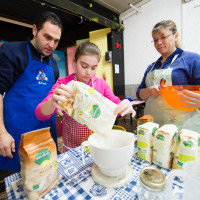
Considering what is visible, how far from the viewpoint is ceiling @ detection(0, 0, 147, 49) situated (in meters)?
2.30

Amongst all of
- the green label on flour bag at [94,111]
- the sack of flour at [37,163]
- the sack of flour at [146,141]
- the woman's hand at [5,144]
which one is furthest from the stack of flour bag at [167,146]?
the woman's hand at [5,144]

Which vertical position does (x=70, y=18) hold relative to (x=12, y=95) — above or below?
above

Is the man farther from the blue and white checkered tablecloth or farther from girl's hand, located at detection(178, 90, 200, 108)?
girl's hand, located at detection(178, 90, 200, 108)

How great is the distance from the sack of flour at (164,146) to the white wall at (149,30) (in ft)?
8.63

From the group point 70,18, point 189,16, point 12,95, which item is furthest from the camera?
point 70,18

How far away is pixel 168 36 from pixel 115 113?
962 millimetres

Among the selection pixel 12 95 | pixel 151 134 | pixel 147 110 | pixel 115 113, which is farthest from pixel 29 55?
pixel 147 110

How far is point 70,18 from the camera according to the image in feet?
9.98

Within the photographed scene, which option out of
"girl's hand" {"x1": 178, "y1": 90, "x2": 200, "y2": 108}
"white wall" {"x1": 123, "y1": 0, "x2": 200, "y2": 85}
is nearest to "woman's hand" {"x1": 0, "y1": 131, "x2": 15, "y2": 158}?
"girl's hand" {"x1": 178, "y1": 90, "x2": 200, "y2": 108}

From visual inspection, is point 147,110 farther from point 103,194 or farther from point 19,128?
point 19,128

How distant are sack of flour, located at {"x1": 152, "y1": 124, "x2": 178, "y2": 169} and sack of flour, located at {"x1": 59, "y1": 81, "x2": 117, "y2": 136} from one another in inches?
9.3

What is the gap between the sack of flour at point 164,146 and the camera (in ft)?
1.72

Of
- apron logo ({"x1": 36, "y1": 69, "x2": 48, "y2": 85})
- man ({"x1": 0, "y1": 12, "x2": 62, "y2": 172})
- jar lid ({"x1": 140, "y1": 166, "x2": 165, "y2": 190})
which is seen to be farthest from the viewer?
apron logo ({"x1": 36, "y1": 69, "x2": 48, "y2": 85})

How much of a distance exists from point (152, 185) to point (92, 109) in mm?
313
